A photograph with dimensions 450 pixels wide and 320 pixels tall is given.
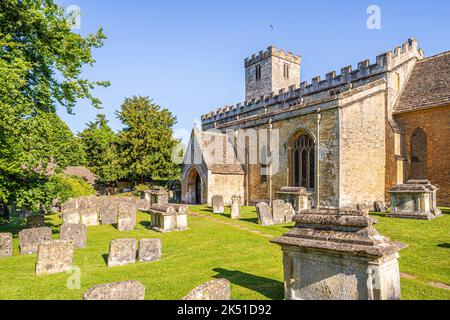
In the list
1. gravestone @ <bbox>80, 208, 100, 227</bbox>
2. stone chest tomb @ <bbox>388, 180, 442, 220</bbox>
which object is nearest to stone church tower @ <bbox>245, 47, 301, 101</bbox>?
stone chest tomb @ <bbox>388, 180, 442, 220</bbox>

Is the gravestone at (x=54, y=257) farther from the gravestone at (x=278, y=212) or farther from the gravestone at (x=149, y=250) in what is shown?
the gravestone at (x=278, y=212)

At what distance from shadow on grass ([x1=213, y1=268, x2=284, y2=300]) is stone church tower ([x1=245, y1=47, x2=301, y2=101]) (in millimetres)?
32881

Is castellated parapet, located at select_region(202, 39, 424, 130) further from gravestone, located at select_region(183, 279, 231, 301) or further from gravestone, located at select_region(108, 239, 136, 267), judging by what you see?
gravestone, located at select_region(183, 279, 231, 301)

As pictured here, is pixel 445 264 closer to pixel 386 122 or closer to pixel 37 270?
pixel 37 270

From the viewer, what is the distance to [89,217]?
50.9ft

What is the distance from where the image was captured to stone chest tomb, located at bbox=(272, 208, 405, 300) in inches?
168

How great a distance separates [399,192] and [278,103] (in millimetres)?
18707

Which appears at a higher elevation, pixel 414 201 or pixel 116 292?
pixel 414 201

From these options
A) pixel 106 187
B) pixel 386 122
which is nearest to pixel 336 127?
pixel 386 122

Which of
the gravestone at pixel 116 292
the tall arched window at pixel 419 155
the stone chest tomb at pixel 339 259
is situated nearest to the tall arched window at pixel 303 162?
the tall arched window at pixel 419 155

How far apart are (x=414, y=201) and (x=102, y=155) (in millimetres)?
29898

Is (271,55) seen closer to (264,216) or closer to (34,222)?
(264,216)

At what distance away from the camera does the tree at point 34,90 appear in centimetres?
965

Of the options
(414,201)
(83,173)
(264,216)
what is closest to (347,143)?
(414,201)
